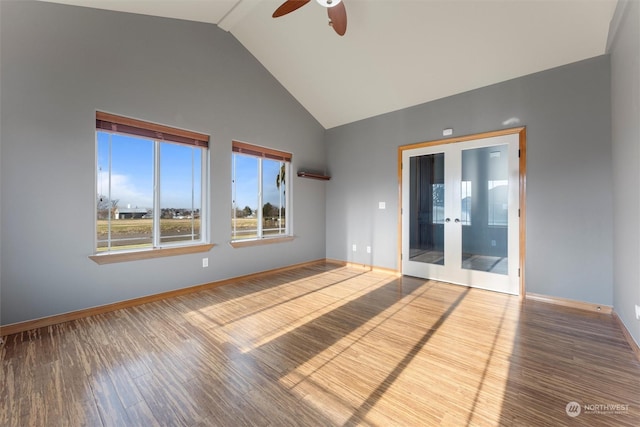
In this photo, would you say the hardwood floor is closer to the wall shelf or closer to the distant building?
the distant building

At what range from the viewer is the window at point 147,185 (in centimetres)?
293

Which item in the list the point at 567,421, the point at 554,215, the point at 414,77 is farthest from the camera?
the point at 414,77

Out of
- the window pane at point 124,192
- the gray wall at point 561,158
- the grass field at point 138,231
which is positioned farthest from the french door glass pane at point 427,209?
the window pane at point 124,192

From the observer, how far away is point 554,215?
10.2 ft

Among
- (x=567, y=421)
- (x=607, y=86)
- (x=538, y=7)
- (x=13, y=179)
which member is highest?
(x=538, y=7)

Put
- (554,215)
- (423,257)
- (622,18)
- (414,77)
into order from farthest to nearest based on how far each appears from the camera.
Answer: (423,257) < (414,77) < (554,215) < (622,18)

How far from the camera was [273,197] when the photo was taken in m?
4.73

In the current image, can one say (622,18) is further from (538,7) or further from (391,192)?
(391,192)

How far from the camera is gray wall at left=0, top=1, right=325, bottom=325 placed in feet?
7.70

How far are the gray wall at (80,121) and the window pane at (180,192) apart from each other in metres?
0.23

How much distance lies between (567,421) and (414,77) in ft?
12.8

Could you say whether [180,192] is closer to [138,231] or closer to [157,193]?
[157,193]

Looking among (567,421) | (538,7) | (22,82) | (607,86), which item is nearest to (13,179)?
(22,82)

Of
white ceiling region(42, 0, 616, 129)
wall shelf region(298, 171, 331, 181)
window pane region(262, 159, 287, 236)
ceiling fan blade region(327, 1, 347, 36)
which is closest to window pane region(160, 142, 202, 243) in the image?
window pane region(262, 159, 287, 236)
